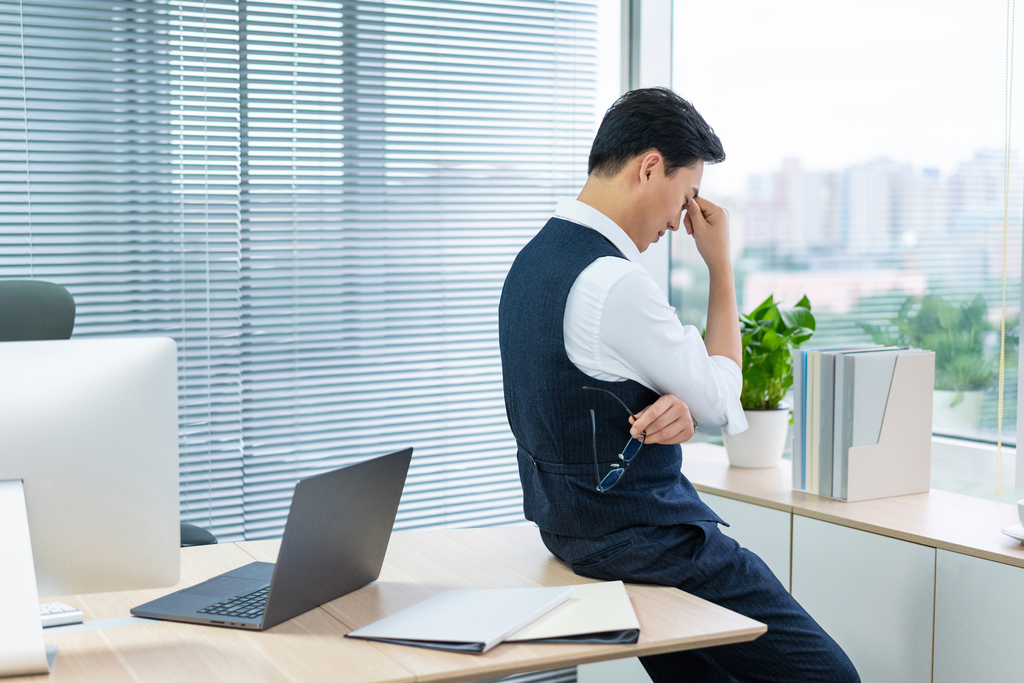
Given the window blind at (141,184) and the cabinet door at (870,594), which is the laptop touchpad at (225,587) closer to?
the window blind at (141,184)

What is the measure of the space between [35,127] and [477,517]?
1.73m

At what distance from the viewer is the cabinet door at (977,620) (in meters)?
1.68

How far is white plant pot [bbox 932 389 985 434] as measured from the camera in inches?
89.3

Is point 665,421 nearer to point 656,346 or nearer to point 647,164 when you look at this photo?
point 656,346

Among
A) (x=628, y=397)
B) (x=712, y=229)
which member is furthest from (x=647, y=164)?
(x=628, y=397)

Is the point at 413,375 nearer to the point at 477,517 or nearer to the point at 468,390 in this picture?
the point at 468,390

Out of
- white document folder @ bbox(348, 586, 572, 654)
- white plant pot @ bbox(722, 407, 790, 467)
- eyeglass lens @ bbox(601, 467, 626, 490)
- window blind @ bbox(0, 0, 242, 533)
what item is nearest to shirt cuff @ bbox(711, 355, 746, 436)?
eyeglass lens @ bbox(601, 467, 626, 490)

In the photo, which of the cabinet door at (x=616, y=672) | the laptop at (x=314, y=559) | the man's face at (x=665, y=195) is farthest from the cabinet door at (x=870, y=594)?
the laptop at (x=314, y=559)

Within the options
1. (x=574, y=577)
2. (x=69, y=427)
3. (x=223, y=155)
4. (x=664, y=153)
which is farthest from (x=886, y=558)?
(x=223, y=155)

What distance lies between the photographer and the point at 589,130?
3088 mm

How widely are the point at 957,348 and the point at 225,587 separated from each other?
187 centimetres

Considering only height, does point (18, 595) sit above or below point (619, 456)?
below

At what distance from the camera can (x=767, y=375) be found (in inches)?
93.7

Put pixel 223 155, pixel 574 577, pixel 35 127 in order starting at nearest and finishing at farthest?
pixel 574 577 → pixel 35 127 → pixel 223 155
